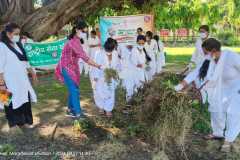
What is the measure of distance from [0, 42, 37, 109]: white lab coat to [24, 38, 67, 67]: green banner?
787cm

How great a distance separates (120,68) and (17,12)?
576 centimetres

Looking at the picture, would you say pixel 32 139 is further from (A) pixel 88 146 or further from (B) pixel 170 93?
(B) pixel 170 93

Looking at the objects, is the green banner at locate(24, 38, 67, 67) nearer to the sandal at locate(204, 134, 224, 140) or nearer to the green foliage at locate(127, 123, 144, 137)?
the green foliage at locate(127, 123, 144, 137)

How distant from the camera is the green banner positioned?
51.3ft

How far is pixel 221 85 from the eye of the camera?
683 cm

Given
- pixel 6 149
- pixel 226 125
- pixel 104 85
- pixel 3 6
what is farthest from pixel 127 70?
pixel 3 6

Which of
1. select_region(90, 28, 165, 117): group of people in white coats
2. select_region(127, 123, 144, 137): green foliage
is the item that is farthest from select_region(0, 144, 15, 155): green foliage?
select_region(90, 28, 165, 117): group of people in white coats

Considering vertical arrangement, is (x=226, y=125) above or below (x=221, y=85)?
below

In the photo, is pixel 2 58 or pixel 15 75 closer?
pixel 2 58

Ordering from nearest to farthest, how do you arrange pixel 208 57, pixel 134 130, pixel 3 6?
pixel 208 57
pixel 134 130
pixel 3 6

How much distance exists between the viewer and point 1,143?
7125mm

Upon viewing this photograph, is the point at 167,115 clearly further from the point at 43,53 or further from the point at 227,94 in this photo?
the point at 43,53

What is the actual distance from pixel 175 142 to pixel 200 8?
63.4 feet

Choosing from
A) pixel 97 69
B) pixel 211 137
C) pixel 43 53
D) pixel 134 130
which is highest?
pixel 97 69
